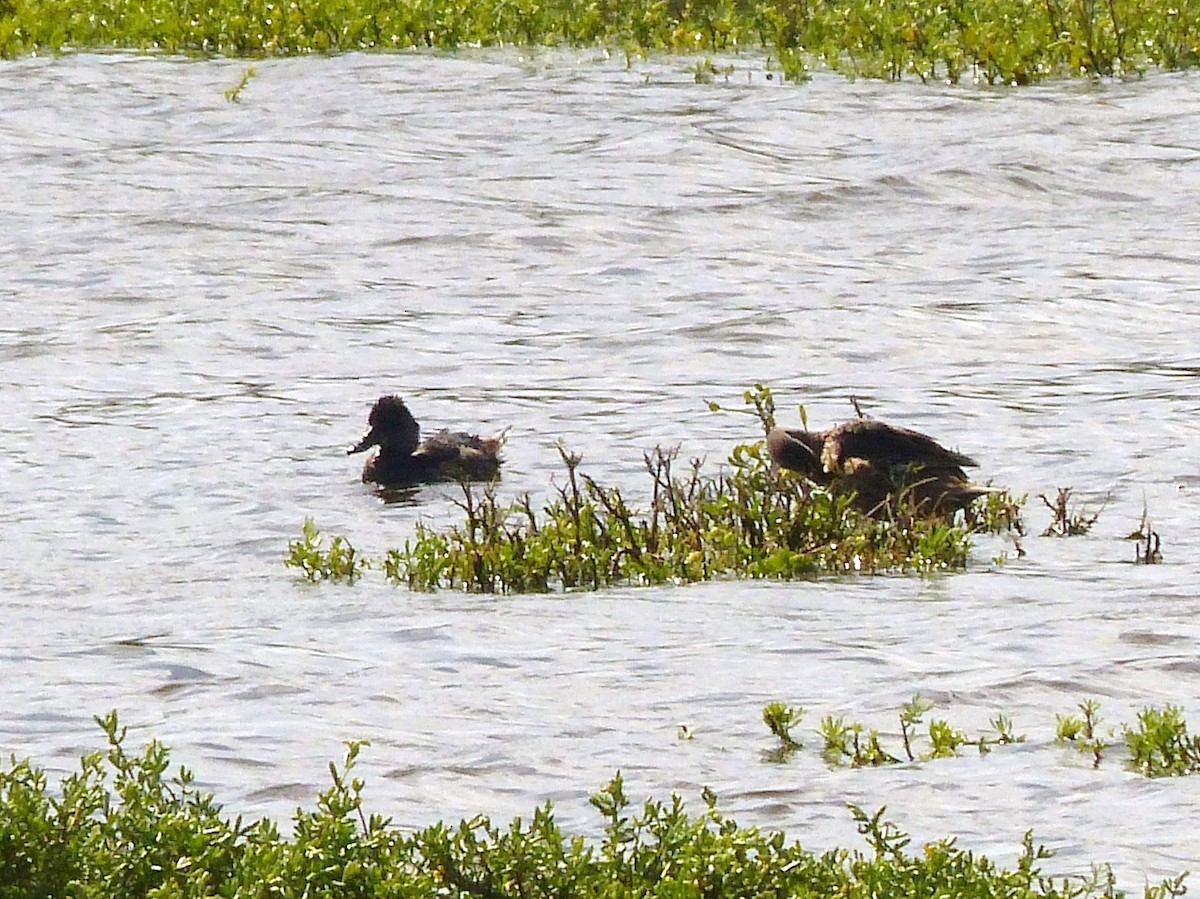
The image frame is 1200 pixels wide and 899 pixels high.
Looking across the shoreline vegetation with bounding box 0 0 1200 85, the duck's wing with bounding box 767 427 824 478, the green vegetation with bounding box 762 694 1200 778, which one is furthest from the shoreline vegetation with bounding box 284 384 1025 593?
the shoreline vegetation with bounding box 0 0 1200 85

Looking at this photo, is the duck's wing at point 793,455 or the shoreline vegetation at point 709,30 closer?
the duck's wing at point 793,455

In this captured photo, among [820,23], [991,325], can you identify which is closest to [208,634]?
[991,325]

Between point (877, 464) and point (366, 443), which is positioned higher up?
point (877, 464)

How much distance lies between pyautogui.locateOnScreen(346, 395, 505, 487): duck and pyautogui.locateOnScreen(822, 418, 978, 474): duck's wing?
68.8 inches

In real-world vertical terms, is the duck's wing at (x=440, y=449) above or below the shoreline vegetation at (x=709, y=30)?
below

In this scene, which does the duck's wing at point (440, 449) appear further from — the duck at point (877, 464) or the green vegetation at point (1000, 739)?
the green vegetation at point (1000, 739)

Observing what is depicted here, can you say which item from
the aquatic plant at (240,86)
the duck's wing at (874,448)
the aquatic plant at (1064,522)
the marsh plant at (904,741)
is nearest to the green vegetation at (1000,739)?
the marsh plant at (904,741)

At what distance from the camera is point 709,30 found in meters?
21.9

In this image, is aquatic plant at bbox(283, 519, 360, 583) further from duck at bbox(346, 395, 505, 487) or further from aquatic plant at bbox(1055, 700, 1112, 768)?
aquatic plant at bbox(1055, 700, 1112, 768)

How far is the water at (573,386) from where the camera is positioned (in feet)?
23.0

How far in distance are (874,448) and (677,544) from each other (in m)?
1.07

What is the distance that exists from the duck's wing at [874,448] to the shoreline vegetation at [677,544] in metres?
0.21

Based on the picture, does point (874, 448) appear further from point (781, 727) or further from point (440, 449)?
point (781, 727)

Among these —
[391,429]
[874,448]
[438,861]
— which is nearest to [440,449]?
[391,429]
